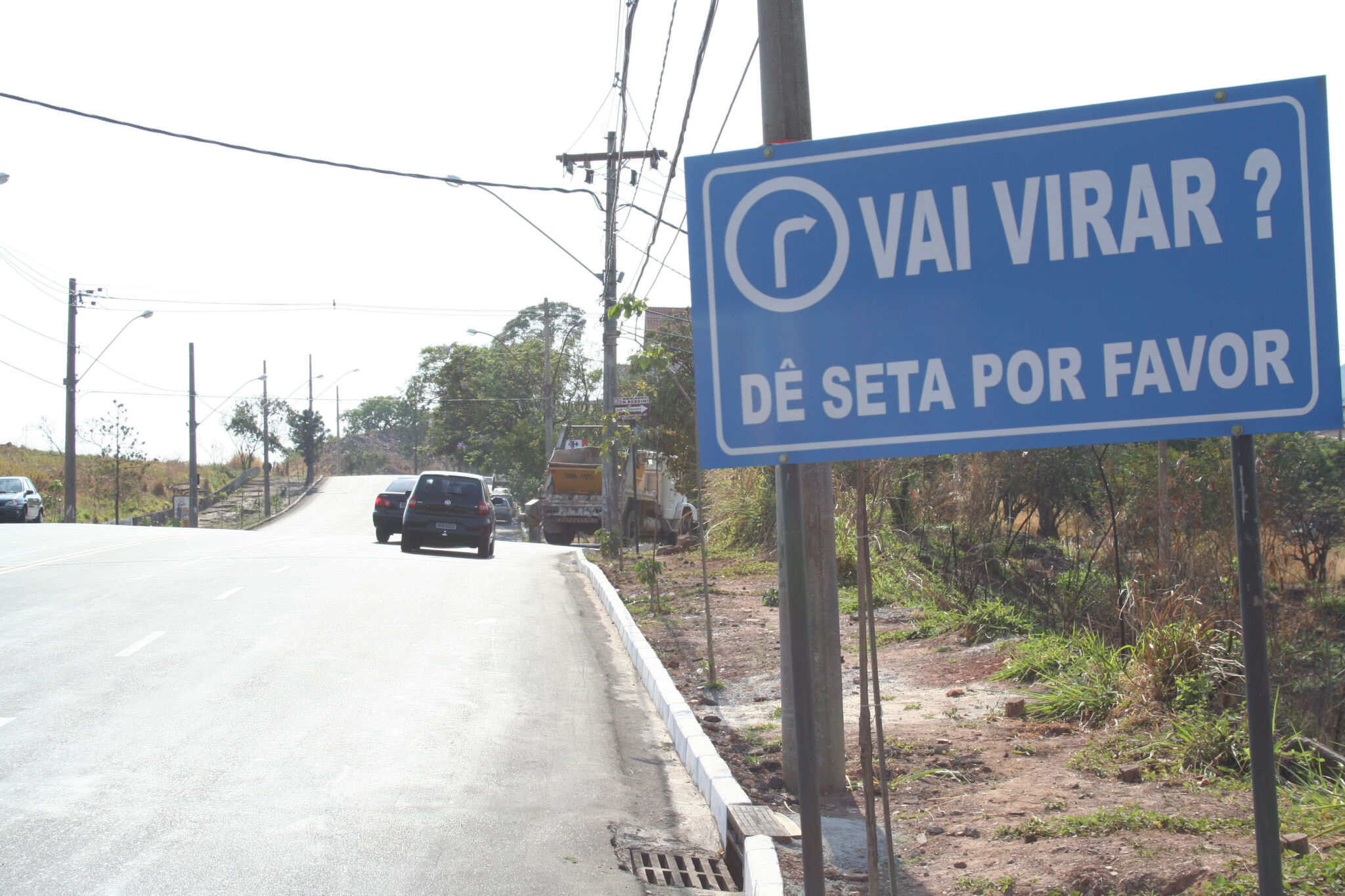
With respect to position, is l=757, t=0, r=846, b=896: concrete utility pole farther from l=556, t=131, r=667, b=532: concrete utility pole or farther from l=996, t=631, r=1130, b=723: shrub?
l=556, t=131, r=667, b=532: concrete utility pole

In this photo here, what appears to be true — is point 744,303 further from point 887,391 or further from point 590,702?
point 590,702

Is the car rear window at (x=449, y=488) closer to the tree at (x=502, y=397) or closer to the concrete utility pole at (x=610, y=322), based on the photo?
the concrete utility pole at (x=610, y=322)

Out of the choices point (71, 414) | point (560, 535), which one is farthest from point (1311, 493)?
point (71, 414)

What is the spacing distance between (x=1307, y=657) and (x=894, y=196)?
18.5 ft

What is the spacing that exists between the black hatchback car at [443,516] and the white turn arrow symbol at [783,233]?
18.1 metres

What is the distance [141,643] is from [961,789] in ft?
25.1

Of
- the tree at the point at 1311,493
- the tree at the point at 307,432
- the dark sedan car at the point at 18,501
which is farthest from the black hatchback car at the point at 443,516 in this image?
the tree at the point at 307,432

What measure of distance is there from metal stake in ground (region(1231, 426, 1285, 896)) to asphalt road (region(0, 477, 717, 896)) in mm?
2709

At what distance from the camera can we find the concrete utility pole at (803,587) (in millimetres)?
2584

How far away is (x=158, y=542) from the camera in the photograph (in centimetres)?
2134

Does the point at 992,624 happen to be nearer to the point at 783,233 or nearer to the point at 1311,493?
the point at 1311,493

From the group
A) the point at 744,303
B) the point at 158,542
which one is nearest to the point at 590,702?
the point at 744,303

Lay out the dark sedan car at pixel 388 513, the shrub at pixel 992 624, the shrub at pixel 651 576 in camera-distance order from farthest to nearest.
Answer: the dark sedan car at pixel 388 513 < the shrub at pixel 651 576 < the shrub at pixel 992 624

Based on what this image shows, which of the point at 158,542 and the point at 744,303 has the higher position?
the point at 744,303
